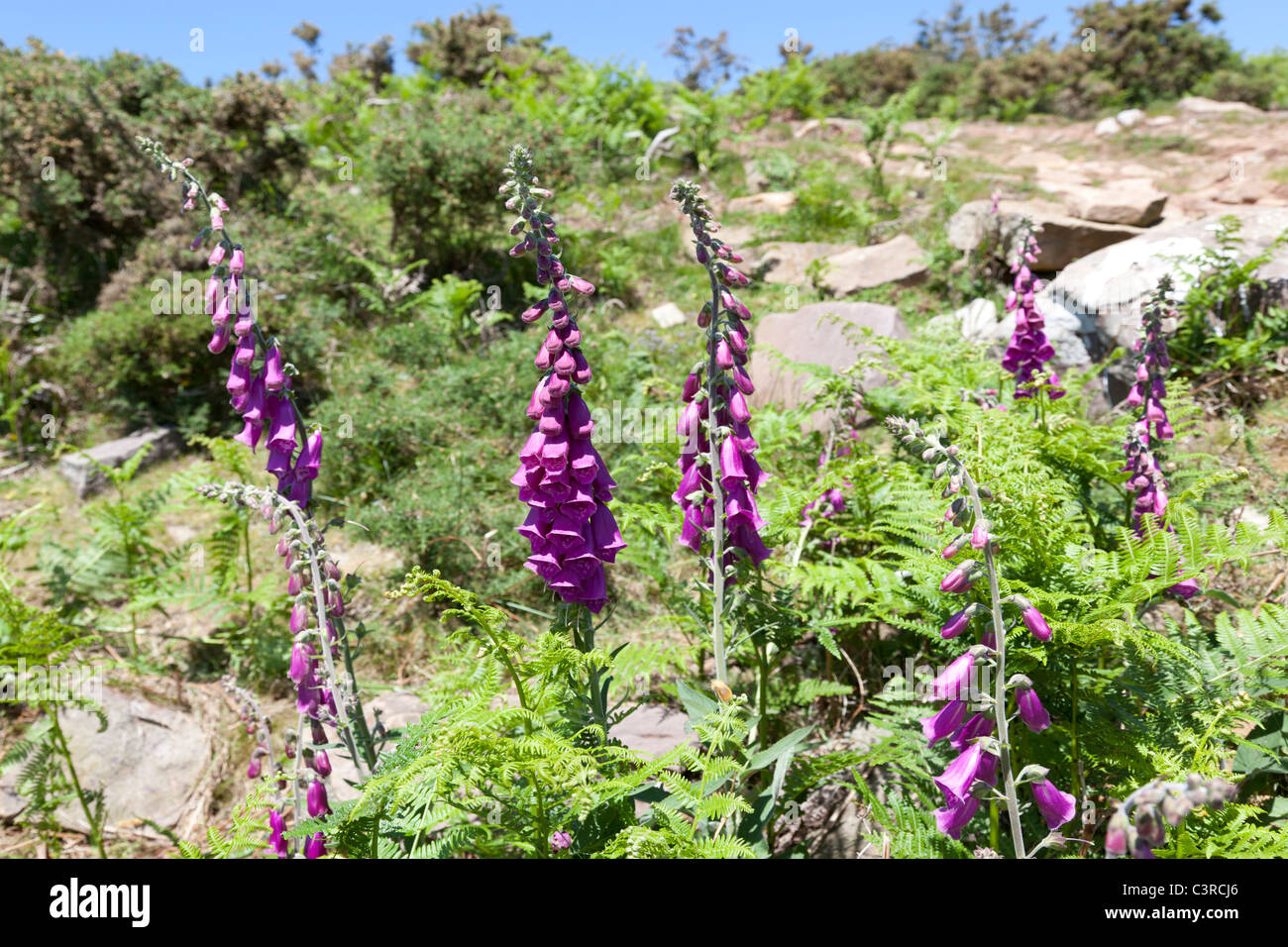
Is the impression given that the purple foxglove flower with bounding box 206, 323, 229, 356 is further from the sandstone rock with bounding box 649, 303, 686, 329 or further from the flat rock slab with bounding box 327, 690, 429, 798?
the sandstone rock with bounding box 649, 303, 686, 329

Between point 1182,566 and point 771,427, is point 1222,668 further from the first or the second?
point 771,427

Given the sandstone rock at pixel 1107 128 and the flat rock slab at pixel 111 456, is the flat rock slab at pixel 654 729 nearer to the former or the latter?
the flat rock slab at pixel 111 456

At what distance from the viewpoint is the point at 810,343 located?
5926mm

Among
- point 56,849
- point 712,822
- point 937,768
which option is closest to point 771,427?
point 937,768

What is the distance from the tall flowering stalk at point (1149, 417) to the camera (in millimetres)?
2836

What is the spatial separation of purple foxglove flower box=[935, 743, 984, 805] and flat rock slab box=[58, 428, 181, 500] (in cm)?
614

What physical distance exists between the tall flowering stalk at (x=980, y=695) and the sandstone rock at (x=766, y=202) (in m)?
8.36

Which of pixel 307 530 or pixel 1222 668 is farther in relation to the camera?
pixel 307 530

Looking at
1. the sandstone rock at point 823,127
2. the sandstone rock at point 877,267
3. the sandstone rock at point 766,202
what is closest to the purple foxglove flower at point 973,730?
the sandstone rock at point 877,267

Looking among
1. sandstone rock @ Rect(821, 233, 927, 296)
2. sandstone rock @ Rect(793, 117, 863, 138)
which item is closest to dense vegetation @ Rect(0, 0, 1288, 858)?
sandstone rock @ Rect(821, 233, 927, 296)

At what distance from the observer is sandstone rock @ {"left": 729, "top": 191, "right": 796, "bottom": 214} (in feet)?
31.3

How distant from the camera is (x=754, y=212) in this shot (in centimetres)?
941

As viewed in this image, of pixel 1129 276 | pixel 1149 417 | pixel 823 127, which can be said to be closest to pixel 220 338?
pixel 1149 417
